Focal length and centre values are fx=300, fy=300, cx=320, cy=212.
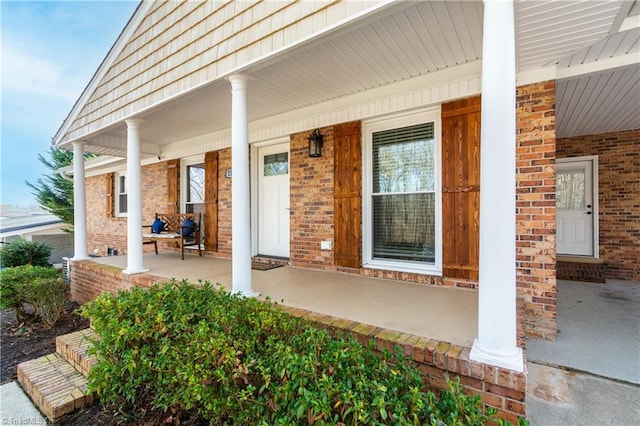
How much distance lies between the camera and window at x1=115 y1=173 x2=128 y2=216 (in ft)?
28.3

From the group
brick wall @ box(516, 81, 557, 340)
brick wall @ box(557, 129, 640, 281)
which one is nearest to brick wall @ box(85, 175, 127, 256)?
brick wall @ box(516, 81, 557, 340)

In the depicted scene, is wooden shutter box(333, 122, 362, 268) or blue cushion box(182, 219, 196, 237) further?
blue cushion box(182, 219, 196, 237)

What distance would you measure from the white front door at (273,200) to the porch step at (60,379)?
271cm

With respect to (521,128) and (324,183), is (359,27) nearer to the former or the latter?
(521,128)

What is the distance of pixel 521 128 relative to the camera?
2887 mm

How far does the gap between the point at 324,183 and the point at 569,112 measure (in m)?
3.56

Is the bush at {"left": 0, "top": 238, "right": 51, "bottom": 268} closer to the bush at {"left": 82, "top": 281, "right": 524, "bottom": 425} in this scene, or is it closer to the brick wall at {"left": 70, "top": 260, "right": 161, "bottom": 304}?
the brick wall at {"left": 70, "top": 260, "right": 161, "bottom": 304}

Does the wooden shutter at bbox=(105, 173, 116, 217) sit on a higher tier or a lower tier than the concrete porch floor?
higher

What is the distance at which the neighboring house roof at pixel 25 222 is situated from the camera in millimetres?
10328

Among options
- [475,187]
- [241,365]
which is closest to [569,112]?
[475,187]

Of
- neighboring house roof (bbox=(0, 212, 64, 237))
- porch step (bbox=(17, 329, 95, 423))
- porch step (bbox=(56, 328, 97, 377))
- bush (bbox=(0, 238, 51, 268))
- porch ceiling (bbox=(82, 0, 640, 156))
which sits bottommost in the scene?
porch step (bbox=(17, 329, 95, 423))

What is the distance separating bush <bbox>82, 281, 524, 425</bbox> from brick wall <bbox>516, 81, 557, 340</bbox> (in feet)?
5.89

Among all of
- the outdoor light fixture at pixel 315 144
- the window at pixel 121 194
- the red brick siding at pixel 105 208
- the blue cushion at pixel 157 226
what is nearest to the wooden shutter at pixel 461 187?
the outdoor light fixture at pixel 315 144

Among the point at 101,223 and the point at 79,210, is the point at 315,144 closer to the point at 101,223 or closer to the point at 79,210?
the point at 79,210
